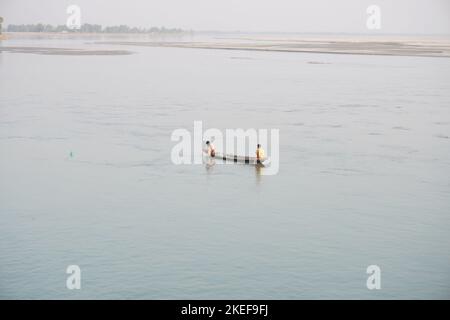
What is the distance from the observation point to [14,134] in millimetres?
41000

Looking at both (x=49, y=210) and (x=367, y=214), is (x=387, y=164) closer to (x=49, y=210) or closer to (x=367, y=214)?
(x=367, y=214)

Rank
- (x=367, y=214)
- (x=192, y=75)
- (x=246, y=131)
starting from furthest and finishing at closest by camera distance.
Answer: (x=192, y=75) < (x=246, y=131) < (x=367, y=214)

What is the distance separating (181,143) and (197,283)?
60.9 ft

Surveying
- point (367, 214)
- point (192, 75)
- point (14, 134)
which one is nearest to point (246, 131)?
point (14, 134)

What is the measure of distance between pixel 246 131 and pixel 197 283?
72.8 feet

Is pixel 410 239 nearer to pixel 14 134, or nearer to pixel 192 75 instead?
pixel 14 134
